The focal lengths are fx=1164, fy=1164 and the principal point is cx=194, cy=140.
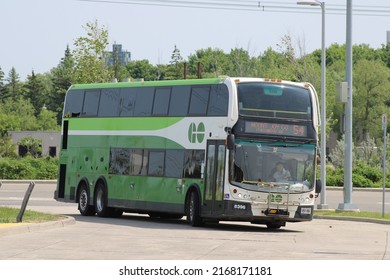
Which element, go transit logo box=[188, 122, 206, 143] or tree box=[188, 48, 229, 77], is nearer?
go transit logo box=[188, 122, 206, 143]

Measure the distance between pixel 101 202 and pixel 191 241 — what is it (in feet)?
39.5

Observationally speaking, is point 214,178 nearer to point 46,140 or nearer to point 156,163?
point 156,163

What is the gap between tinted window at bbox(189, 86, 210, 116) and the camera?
31222 mm

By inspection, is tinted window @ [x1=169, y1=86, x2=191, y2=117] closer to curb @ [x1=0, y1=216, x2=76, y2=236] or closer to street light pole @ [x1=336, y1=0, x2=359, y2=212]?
curb @ [x1=0, y1=216, x2=76, y2=236]

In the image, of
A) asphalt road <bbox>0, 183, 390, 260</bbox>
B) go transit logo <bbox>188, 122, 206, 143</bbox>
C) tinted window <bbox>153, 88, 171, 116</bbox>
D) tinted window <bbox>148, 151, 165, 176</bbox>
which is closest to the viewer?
asphalt road <bbox>0, 183, 390, 260</bbox>

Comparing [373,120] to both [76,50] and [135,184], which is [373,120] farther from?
[135,184]

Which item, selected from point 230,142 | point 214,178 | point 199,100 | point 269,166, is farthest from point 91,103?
point 269,166

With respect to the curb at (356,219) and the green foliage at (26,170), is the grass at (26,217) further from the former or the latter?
the green foliage at (26,170)

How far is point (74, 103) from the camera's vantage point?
3831 cm

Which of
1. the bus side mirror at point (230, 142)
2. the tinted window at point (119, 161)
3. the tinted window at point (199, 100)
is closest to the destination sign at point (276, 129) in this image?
the bus side mirror at point (230, 142)

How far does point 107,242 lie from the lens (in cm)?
2359

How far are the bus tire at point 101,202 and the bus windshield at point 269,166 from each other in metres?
7.36

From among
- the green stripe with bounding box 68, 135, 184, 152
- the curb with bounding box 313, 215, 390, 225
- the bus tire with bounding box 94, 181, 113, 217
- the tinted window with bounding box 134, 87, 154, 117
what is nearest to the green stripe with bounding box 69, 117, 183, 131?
the tinted window with bounding box 134, 87, 154, 117

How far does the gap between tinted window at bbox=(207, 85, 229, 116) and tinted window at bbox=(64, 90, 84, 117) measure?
8015 mm
